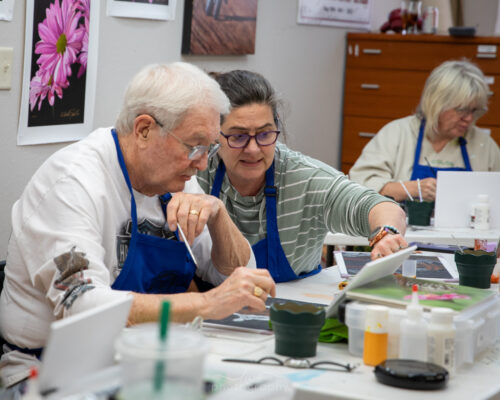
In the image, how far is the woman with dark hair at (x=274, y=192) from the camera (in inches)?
110

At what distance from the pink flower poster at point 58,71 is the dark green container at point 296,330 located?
70.1 inches

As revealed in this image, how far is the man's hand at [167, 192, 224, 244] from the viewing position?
7.68ft

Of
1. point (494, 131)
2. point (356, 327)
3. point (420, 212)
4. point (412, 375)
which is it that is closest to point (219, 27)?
point (420, 212)

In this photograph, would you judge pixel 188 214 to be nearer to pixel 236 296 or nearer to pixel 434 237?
pixel 236 296

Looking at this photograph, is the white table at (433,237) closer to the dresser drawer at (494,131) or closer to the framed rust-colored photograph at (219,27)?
the framed rust-colored photograph at (219,27)

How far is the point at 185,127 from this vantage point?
2.27 metres

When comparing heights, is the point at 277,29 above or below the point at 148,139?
above

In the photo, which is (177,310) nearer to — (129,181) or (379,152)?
(129,181)

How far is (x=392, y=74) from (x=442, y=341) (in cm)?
468

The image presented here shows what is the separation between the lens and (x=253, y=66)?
520 centimetres

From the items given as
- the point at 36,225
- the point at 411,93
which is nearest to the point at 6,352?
the point at 36,225

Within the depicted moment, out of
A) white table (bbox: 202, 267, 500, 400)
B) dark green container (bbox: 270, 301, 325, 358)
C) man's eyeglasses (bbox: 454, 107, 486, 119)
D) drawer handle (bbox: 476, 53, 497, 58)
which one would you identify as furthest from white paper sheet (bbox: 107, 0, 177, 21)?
drawer handle (bbox: 476, 53, 497, 58)

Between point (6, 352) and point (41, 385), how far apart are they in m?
0.89

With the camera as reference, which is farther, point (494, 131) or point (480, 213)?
point (494, 131)
